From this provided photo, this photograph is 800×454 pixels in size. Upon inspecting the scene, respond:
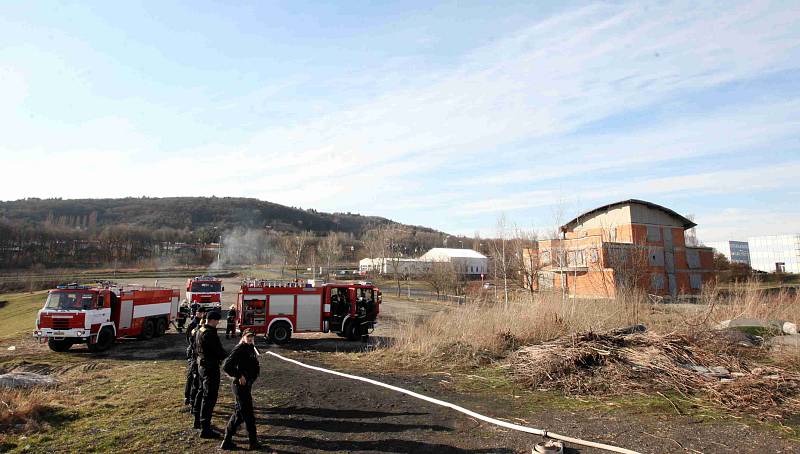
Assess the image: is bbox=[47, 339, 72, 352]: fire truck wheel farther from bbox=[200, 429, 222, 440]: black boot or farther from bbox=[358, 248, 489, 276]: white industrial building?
bbox=[358, 248, 489, 276]: white industrial building

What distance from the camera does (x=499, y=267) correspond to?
36.4 metres

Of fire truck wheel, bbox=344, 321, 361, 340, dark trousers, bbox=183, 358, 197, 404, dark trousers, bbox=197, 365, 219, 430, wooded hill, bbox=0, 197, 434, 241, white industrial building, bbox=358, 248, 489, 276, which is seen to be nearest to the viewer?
dark trousers, bbox=197, 365, 219, 430

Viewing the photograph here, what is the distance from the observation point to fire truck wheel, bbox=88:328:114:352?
1694cm

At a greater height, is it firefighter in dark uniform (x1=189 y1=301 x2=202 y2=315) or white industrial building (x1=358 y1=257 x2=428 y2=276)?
white industrial building (x1=358 y1=257 x2=428 y2=276)

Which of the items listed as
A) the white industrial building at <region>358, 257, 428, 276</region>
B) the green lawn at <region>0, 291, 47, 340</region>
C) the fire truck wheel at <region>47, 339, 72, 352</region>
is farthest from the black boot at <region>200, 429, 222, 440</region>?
the white industrial building at <region>358, 257, 428, 276</region>

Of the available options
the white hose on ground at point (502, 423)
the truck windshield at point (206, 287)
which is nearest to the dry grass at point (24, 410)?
the white hose on ground at point (502, 423)

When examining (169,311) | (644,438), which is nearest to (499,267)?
(169,311)

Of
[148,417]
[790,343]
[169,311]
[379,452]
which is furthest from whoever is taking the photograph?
[169,311]

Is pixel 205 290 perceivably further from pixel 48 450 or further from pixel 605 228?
pixel 605 228

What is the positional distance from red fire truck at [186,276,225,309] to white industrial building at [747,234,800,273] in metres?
82.7

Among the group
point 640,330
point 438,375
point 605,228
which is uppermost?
point 605,228

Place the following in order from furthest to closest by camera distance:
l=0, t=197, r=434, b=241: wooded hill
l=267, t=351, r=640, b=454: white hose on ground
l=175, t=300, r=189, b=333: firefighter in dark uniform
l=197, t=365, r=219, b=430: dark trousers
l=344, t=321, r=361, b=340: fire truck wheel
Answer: l=0, t=197, r=434, b=241: wooded hill → l=175, t=300, r=189, b=333: firefighter in dark uniform → l=344, t=321, r=361, b=340: fire truck wheel → l=197, t=365, r=219, b=430: dark trousers → l=267, t=351, r=640, b=454: white hose on ground

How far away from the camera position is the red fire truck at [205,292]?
83.4ft

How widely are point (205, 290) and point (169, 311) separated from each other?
4.33 metres
